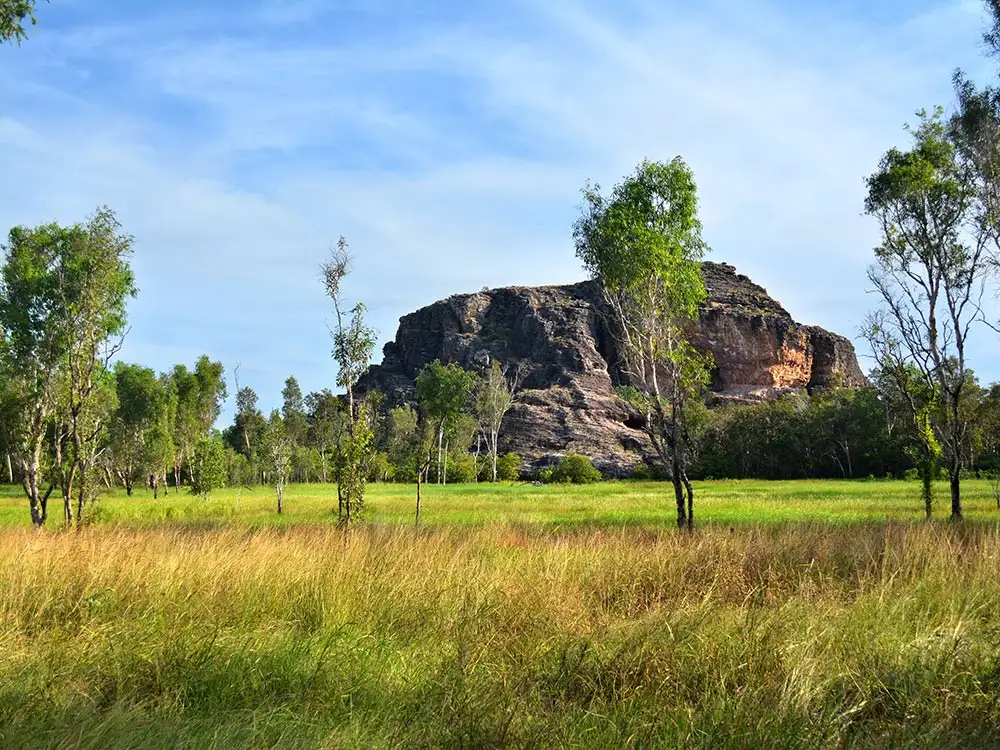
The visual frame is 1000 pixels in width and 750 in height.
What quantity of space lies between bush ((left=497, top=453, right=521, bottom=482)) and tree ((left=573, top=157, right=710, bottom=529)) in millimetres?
63141

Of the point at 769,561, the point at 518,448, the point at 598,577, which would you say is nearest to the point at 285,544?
the point at 598,577

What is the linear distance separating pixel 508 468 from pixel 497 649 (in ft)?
258

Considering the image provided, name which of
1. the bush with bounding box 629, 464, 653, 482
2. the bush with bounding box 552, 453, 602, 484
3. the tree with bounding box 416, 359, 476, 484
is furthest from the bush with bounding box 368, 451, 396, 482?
the tree with bounding box 416, 359, 476, 484

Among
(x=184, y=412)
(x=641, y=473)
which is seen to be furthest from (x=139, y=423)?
(x=641, y=473)

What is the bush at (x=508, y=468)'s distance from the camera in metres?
81.9

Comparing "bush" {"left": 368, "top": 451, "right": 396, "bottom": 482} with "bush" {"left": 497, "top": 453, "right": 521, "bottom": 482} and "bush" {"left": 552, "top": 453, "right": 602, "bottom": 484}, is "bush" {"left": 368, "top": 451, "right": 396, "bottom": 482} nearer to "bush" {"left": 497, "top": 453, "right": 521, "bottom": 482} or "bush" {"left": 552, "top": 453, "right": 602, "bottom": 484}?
"bush" {"left": 497, "top": 453, "right": 521, "bottom": 482}

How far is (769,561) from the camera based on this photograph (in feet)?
25.5

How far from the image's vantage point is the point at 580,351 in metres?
126

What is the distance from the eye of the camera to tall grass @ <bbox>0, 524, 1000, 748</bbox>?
11.3ft

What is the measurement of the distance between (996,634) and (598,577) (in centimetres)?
331

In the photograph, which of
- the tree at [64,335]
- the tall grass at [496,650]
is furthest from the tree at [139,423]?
the tall grass at [496,650]

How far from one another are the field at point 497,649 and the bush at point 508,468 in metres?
A: 74.2

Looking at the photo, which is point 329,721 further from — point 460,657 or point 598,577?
point 598,577

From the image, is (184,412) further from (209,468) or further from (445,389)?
(445,389)
